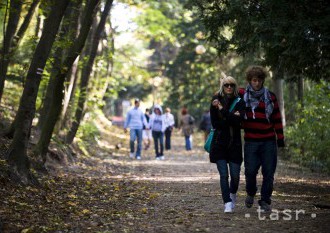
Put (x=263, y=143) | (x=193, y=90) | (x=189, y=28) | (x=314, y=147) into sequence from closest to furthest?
(x=263, y=143) < (x=314, y=147) < (x=189, y=28) < (x=193, y=90)

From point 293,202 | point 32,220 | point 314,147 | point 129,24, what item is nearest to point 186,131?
point 129,24

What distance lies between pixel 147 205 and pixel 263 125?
8.57ft

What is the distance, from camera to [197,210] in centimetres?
847

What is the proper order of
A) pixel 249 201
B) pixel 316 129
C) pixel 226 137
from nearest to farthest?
pixel 226 137, pixel 249 201, pixel 316 129

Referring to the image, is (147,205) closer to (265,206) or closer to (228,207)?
(228,207)

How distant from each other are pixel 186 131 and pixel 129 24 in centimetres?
584

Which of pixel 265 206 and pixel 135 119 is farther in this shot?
pixel 135 119

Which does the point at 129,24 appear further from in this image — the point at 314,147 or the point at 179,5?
the point at 314,147

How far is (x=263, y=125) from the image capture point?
7855 mm

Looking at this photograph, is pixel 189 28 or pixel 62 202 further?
pixel 189 28

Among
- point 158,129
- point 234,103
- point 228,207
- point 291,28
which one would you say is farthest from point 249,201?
point 158,129

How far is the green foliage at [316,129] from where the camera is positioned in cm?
1359

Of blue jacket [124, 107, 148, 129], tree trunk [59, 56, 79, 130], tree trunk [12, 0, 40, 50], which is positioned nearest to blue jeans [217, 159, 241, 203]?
tree trunk [12, 0, 40, 50]

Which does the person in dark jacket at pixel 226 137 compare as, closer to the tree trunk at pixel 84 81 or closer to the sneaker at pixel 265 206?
the sneaker at pixel 265 206
